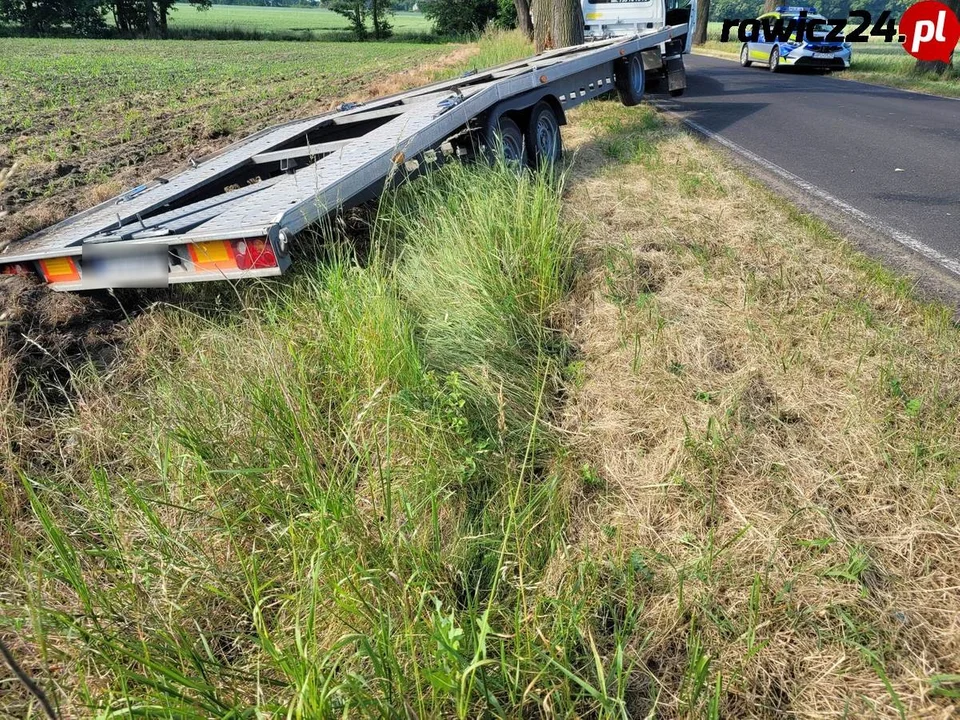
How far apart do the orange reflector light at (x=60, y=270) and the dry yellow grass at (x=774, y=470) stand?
289 cm

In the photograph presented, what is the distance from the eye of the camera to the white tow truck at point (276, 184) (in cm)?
314

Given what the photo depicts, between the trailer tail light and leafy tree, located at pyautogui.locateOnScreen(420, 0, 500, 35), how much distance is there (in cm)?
5087

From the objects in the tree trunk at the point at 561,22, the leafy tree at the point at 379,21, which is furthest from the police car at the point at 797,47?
the leafy tree at the point at 379,21

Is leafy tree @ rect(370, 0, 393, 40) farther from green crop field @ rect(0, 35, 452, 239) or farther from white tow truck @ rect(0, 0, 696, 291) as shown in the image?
white tow truck @ rect(0, 0, 696, 291)

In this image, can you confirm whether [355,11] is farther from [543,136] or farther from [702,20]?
[543,136]

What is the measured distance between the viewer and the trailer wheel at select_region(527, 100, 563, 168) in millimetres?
5910

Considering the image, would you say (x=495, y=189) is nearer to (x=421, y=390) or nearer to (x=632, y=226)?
(x=632, y=226)

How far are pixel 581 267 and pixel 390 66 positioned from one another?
21.7 metres

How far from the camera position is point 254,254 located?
301 centimetres

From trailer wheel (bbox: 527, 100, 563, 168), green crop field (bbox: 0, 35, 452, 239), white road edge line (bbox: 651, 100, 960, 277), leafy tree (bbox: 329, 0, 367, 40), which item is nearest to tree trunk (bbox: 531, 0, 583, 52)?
white road edge line (bbox: 651, 100, 960, 277)

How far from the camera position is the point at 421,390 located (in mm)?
2480

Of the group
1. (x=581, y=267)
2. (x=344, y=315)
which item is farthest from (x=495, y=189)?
(x=344, y=315)

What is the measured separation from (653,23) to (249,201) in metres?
11.9

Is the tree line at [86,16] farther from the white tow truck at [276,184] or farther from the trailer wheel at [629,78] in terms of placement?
the white tow truck at [276,184]
